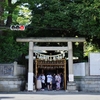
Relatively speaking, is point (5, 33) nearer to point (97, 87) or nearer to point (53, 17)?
point (53, 17)

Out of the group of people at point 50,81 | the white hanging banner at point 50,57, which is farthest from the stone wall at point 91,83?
the white hanging banner at point 50,57

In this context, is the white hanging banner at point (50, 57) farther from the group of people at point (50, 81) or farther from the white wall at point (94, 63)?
the white wall at point (94, 63)

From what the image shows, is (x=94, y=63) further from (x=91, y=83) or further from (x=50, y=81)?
(x=50, y=81)

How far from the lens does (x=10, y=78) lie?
22.5m

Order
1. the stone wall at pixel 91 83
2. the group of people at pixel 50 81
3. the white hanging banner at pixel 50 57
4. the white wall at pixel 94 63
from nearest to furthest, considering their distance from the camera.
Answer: the stone wall at pixel 91 83, the white wall at pixel 94 63, the white hanging banner at pixel 50 57, the group of people at pixel 50 81

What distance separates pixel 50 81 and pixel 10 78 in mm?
3867

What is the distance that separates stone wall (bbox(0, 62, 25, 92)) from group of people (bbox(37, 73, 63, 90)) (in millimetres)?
1860

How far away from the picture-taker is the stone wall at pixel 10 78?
22.4m

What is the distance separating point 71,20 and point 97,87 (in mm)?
6870

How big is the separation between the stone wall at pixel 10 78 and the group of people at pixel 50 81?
1.86m

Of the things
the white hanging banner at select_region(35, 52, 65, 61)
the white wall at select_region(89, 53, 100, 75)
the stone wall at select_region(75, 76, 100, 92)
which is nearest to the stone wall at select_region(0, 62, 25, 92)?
the white hanging banner at select_region(35, 52, 65, 61)

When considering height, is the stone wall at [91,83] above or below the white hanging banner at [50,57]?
below

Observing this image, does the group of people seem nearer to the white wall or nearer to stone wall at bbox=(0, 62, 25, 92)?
stone wall at bbox=(0, 62, 25, 92)

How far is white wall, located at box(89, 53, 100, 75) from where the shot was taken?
73.5 feet
